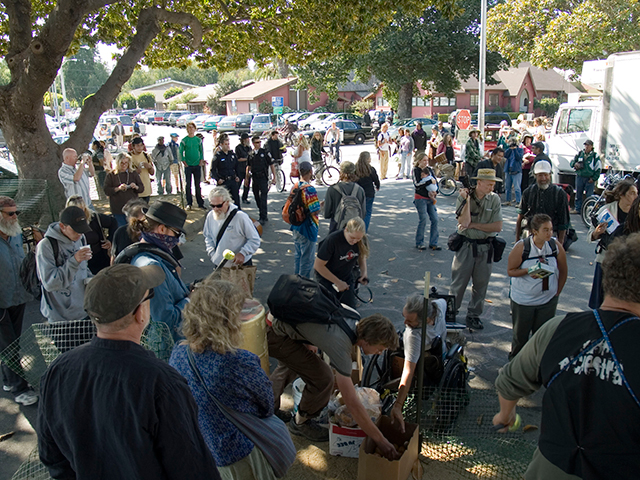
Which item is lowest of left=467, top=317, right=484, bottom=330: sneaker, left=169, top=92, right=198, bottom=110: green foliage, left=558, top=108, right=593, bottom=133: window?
left=467, top=317, right=484, bottom=330: sneaker

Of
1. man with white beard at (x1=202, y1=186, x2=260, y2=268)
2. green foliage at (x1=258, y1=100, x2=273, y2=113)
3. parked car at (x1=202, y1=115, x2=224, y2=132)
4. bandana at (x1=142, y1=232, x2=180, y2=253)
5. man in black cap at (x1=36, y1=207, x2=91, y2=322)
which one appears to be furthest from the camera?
green foliage at (x1=258, y1=100, x2=273, y2=113)

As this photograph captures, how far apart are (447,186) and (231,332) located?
1249 cm

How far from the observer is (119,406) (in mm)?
1818

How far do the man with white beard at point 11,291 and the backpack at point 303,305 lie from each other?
8.61ft

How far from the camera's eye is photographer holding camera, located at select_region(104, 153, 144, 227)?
833 cm

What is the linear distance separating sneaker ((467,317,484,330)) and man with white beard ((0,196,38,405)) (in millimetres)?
4724

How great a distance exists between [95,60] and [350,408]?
12955 cm

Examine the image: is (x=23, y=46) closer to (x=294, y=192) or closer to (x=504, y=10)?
(x=294, y=192)

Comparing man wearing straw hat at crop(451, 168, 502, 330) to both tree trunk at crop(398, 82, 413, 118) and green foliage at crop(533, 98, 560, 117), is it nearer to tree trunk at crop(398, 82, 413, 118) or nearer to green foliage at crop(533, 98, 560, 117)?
tree trunk at crop(398, 82, 413, 118)

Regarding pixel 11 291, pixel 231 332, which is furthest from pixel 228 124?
pixel 231 332

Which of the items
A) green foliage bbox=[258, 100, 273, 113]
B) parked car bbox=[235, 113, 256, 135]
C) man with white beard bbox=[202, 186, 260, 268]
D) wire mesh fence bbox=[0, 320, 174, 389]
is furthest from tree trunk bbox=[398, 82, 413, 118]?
wire mesh fence bbox=[0, 320, 174, 389]

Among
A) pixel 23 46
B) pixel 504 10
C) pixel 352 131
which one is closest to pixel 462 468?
pixel 23 46

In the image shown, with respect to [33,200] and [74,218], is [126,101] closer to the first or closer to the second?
[33,200]

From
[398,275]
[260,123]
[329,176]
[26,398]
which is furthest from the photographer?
[260,123]
